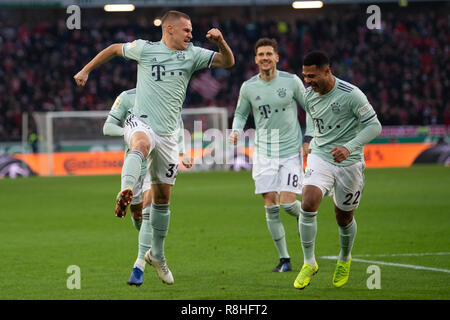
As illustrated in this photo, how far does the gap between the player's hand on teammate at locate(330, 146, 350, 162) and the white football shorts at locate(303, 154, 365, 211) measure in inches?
17.7

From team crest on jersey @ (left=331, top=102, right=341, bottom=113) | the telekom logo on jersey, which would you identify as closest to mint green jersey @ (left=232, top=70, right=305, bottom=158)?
team crest on jersey @ (left=331, top=102, right=341, bottom=113)

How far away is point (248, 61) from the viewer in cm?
3747

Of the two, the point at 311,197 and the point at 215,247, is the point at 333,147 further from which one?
the point at 215,247

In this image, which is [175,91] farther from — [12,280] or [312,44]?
[312,44]

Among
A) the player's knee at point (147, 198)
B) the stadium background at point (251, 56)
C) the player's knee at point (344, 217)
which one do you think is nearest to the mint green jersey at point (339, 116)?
the player's knee at point (344, 217)

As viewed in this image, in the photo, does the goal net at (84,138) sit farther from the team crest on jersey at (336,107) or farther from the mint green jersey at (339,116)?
the team crest on jersey at (336,107)

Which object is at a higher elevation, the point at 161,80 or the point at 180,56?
the point at 180,56

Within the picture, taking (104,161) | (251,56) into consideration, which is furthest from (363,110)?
(251,56)

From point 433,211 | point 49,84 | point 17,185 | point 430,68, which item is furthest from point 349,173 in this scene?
point 430,68

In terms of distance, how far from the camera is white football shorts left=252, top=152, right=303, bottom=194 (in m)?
9.27

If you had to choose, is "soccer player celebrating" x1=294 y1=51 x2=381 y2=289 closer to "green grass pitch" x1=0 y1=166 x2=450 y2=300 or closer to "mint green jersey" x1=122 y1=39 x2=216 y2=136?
"green grass pitch" x1=0 y1=166 x2=450 y2=300

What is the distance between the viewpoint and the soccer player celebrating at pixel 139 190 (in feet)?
24.8

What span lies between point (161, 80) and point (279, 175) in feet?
8.32

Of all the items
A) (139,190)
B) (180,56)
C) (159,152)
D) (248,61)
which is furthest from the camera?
(248,61)
